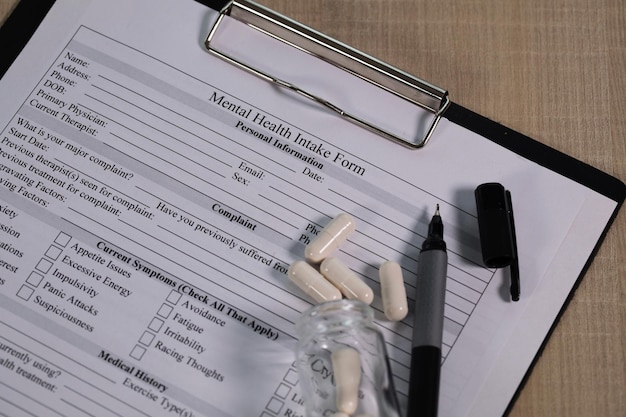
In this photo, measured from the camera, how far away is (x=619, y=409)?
2.29 feet

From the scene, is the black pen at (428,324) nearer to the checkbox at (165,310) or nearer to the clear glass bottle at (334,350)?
the clear glass bottle at (334,350)

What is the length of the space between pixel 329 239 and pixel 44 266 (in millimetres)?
258

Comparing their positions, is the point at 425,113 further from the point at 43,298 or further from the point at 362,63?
the point at 43,298

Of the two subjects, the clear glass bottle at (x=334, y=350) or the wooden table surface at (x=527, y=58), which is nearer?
the clear glass bottle at (x=334, y=350)

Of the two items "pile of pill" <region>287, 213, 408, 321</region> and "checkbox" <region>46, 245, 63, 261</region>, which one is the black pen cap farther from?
"checkbox" <region>46, 245, 63, 261</region>

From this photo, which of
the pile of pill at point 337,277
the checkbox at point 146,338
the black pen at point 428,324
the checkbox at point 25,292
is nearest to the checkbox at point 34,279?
the checkbox at point 25,292

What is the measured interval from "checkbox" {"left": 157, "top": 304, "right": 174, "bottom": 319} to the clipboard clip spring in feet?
0.81

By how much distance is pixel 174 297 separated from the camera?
2.32 ft

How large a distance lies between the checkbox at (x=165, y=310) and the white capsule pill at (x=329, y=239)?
13 centimetres

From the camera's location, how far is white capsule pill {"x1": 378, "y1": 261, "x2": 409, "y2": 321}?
0.69m

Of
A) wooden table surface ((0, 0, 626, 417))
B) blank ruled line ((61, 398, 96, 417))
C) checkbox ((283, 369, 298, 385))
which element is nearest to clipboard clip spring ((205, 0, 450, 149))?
wooden table surface ((0, 0, 626, 417))

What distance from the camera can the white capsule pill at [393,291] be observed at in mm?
693

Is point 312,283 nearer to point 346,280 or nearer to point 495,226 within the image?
point 346,280

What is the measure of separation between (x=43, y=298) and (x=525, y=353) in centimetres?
43
